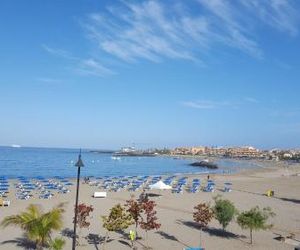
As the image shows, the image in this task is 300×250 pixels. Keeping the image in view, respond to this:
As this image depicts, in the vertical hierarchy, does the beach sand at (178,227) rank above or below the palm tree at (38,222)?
below

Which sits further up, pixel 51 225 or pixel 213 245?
pixel 51 225

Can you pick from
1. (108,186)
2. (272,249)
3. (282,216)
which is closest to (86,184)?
(108,186)

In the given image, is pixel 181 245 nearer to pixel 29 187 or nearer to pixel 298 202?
pixel 298 202

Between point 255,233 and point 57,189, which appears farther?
point 57,189

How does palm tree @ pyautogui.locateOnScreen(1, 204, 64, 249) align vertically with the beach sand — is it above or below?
above

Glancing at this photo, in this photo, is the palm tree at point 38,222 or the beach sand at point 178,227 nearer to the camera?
the palm tree at point 38,222

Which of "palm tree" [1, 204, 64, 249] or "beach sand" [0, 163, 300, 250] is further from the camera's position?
"beach sand" [0, 163, 300, 250]

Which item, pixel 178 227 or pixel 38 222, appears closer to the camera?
pixel 38 222

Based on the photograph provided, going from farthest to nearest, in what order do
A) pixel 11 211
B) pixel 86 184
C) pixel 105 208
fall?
pixel 86 184 → pixel 105 208 → pixel 11 211

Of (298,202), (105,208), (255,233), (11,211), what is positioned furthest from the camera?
(298,202)

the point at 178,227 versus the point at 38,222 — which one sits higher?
the point at 38,222

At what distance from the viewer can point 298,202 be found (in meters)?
40.1

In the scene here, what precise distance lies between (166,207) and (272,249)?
44.6 feet

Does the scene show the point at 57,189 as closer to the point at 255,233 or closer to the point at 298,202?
the point at 298,202
